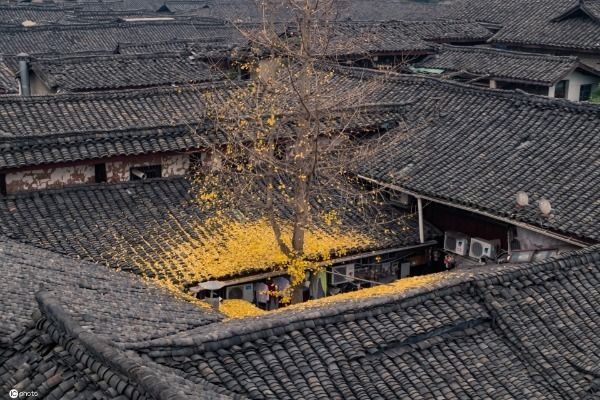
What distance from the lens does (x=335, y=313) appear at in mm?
13023

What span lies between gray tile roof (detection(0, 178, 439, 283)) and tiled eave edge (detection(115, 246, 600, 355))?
619cm

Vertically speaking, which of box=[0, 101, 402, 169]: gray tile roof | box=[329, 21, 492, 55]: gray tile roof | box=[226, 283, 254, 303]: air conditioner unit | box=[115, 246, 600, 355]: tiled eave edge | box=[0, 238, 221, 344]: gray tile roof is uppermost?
box=[329, 21, 492, 55]: gray tile roof

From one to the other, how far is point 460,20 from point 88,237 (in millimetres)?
36537

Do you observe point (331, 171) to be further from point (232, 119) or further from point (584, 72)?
point (584, 72)

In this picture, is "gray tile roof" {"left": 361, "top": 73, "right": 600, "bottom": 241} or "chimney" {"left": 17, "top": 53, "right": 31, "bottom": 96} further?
"chimney" {"left": 17, "top": 53, "right": 31, "bottom": 96}

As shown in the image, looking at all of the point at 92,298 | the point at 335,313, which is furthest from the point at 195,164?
the point at 335,313

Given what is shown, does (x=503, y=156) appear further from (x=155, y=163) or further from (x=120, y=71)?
(x=120, y=71)

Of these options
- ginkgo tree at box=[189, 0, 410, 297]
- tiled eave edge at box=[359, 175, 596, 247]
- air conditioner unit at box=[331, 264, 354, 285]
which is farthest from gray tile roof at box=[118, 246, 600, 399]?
air conditioner unit at box=[331, 264, 354, 285]

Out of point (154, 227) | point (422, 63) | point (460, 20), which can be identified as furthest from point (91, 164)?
point (460, 20)

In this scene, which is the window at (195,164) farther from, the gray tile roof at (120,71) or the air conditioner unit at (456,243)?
the gray tile roof at (120,71)

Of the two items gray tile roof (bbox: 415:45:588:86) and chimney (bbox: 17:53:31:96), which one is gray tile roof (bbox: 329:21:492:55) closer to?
gray tile roof (bbox: 415:45:588:86)

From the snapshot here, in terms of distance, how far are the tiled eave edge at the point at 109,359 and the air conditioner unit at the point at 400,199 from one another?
44.6ft

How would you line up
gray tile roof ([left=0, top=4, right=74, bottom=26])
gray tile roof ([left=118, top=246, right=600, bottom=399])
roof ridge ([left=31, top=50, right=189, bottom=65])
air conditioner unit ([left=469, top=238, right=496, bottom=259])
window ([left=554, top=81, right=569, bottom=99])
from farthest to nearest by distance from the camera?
gray tile roof ([left=0, top=4, right=74, bottom=26]) → window ([left=554, top=81, right=569, bottom=99]) → roof ridge ([left=31, top=50, right=189, bottom=65]) → air conditioner unit ([left=469, top=238, right=496, bottom=259]) → gray tile roof ([left=118, top=246, right=600, bottom=399])

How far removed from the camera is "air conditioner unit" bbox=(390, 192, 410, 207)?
2400 cm
